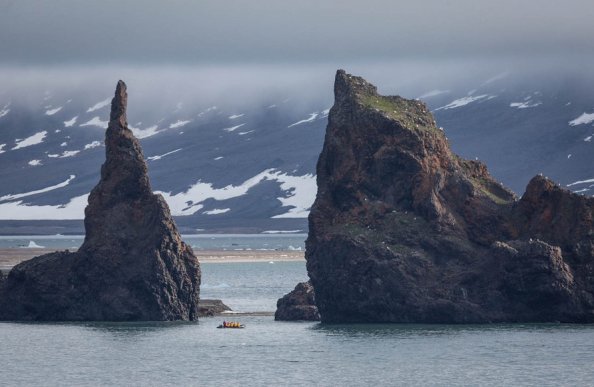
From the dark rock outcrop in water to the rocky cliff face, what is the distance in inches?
392

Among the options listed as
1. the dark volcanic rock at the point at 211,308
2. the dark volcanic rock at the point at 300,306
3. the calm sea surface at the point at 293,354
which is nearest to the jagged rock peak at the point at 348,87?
the dark volcanic rock at the point at 300,306

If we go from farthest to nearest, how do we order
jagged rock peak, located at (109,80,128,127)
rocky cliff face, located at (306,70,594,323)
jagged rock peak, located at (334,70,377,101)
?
jagged rock peak, located at (109,80,128,127), jagged rock peak, located at (334,70,377,101), rocky cliff face, located at (306,70,594,323)

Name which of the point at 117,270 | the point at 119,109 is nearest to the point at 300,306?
the point at 117,270

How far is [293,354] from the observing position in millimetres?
97125

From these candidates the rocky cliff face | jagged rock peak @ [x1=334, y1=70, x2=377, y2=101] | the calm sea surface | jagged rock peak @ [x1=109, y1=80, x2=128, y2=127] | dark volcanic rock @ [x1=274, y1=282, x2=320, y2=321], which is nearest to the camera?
the calm sea surface

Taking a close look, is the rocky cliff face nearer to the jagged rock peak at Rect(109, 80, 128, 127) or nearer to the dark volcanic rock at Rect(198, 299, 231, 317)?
the jagged rock peak at Rect(109, 80, 128, 127)

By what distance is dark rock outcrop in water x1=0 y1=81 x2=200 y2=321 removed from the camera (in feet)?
374

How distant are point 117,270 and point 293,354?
21207 mm

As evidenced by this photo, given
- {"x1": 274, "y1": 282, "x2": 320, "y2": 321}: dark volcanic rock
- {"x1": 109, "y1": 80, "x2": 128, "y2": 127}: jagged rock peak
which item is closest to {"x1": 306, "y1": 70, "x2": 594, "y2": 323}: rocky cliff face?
{"x1": 274, "y1": 282, "x2": 320, "y2": 321}: dark volcanic rock

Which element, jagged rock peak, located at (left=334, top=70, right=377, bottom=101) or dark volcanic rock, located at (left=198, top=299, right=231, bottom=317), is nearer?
jagged rock peak, located at (left=334, top=70, right=377, bottom=101)

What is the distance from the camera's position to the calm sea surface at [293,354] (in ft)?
284

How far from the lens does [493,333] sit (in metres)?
105

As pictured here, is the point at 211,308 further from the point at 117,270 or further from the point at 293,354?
the point at 293,354

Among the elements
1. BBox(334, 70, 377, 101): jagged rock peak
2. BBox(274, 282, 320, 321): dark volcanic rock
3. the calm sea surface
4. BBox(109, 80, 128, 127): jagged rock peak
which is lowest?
the calm sea surface
